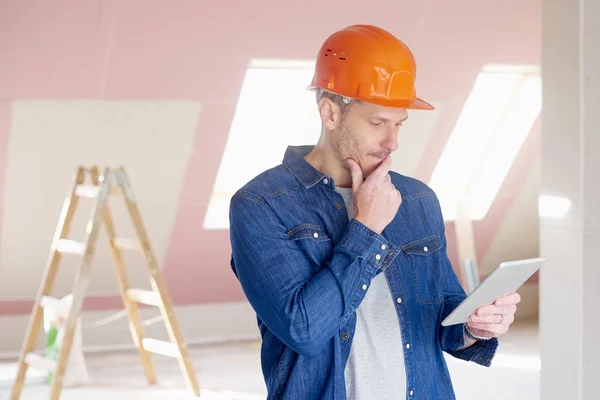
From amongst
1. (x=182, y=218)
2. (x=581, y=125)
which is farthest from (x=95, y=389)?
(x=581, y=125)

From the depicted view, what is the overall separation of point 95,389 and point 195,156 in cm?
141

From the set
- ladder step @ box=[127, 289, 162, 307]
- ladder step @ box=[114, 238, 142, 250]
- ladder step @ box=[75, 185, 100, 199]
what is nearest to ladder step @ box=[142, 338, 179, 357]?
ladder step @ box=[127, 289, 162, 307]

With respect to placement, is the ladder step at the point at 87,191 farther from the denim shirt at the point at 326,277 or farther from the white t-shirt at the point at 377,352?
the white t-shirt at the point at 377,352

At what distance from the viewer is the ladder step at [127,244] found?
15.5 ft

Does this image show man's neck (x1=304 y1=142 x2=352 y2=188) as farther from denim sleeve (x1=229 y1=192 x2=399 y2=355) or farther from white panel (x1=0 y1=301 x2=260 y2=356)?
white panel (x1=0 y1=301 x2=260 y2=356)

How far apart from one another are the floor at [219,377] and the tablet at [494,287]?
3.21 metres

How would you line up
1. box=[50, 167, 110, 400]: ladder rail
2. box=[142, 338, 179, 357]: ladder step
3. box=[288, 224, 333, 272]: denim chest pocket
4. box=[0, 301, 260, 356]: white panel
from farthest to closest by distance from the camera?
box=[0, 301, 260, 356]: white panel → box=[142, 338, 179, 357]: ladder step → box=[50, 167, 110, 400]: ladder rail → box=[288, 224, 333, 272]: denim chest pocket

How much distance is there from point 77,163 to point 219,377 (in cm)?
147

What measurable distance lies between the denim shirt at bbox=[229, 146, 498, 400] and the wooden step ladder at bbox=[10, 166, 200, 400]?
2704mm

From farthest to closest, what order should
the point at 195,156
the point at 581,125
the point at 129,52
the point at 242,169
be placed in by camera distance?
the point at 242,169, the point at 195,156, the point at 129,52, the point at 581,125

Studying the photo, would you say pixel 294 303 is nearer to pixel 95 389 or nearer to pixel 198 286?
pixel 95 389

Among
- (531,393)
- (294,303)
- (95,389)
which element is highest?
(294,303)

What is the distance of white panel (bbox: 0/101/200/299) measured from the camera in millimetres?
4906

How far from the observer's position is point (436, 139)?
19.2 feet
